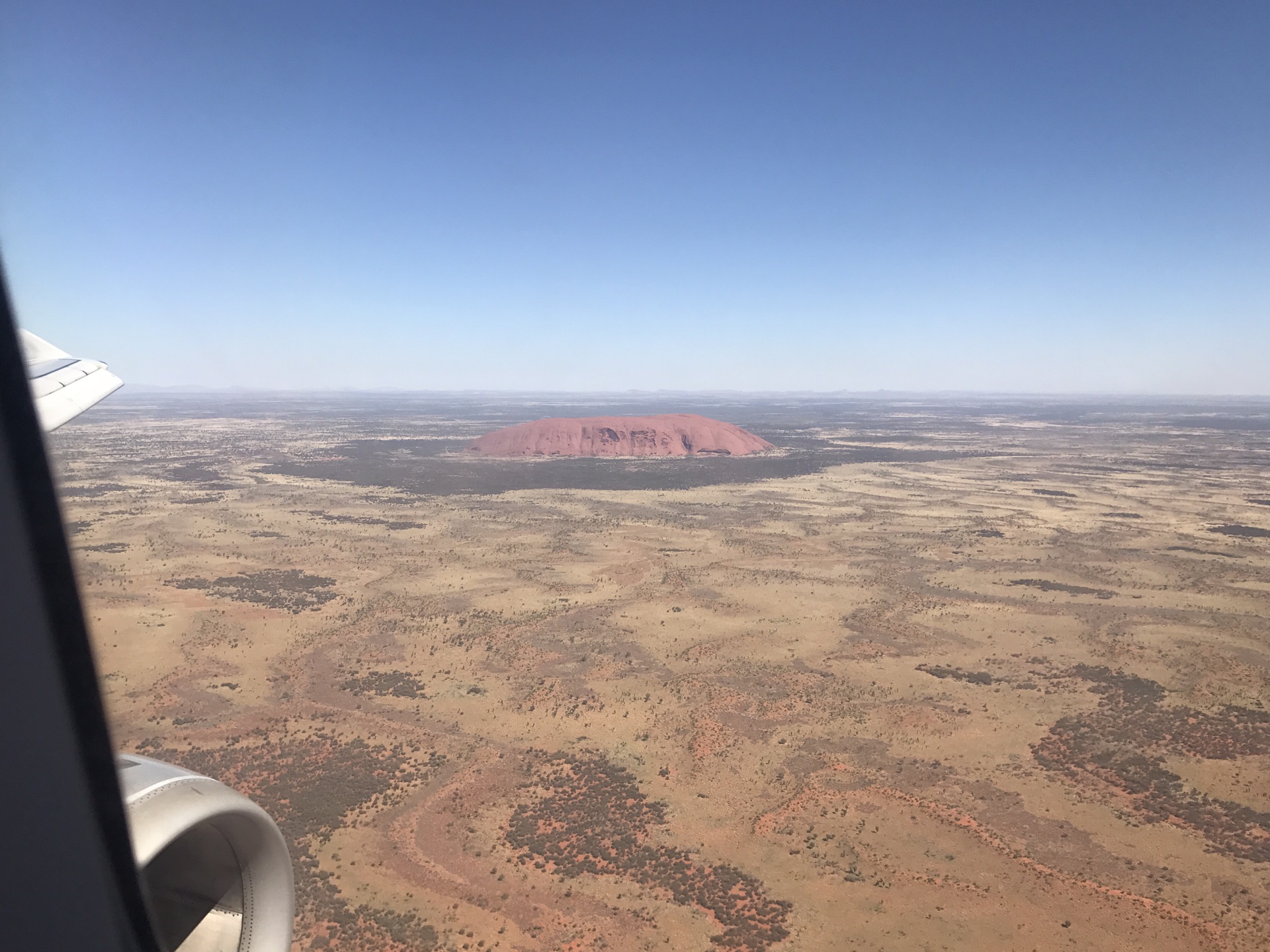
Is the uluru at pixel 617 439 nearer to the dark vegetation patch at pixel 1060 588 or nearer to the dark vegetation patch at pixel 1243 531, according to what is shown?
the dark vegetation patch at pixel 1243 531

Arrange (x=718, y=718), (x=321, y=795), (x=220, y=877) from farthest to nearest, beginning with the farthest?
(x=718, y=718)
(x=321, y=795)
(x=220, y=877)

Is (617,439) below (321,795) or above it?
above

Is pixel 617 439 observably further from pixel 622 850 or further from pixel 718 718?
pixel 622 850

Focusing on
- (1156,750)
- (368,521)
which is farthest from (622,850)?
(368,521)

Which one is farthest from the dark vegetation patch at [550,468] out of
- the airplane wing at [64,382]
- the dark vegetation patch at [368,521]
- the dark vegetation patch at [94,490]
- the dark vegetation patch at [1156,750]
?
the airplane wing at [64,382]

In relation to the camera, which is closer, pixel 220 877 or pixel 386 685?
pixel 220 877

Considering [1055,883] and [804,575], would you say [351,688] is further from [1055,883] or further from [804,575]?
[804,575]

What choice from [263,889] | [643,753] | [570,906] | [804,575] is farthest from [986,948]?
[804,575]
